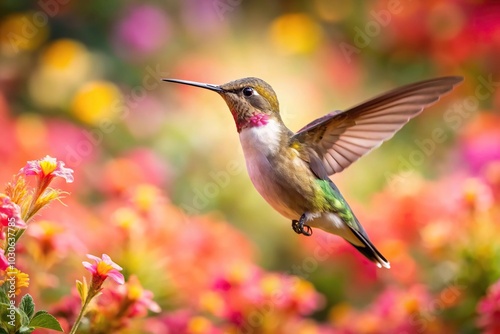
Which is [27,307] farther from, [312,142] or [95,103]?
[95,103]

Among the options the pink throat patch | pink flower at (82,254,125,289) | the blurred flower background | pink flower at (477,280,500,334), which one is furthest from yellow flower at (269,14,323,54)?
pink flower at (82,254,125,289)

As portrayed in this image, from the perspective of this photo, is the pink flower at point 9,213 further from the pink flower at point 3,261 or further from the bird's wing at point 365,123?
the bird's wing at point 365,123

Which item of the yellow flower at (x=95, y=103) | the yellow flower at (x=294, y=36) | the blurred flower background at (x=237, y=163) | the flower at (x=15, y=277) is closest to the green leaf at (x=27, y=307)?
the flower at (x=15, y=277)

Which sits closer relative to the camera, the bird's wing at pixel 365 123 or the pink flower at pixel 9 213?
the pink flower at pixel 9 213

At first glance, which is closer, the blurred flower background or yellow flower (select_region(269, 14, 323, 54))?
the blurred flower background

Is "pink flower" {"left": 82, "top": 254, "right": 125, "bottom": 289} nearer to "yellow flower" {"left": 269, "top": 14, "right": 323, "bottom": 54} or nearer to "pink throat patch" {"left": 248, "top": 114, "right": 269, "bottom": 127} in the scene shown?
"pink throat patch" {"left": 248, "top": 114, "right": 269, "bottom": 127}

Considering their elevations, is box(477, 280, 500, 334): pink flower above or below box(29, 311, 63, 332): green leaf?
above

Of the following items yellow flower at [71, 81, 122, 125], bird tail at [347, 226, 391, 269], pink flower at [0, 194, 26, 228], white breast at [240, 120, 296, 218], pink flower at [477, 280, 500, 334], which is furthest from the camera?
yellow flower at [71, 81, 122, 125]

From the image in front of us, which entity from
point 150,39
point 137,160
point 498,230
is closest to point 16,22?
point 150,39

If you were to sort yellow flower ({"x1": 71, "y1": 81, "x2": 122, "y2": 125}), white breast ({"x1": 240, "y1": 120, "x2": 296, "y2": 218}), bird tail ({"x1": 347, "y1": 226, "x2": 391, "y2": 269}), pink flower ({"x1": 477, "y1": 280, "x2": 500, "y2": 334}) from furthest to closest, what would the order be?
yellow flower ({"x1": 71, "y1": 81, "x2": 122, "y2": 125})
pink flower ({"x1": 477, "y1": 280, "x2": 500, "y2": 334})
bird tail ({"x1": 347, "y1": 226, "x2": 391, "y2": 269})
white breast ({"x1": 240, "y1": 120, "x2": 296, "y2": 218})
